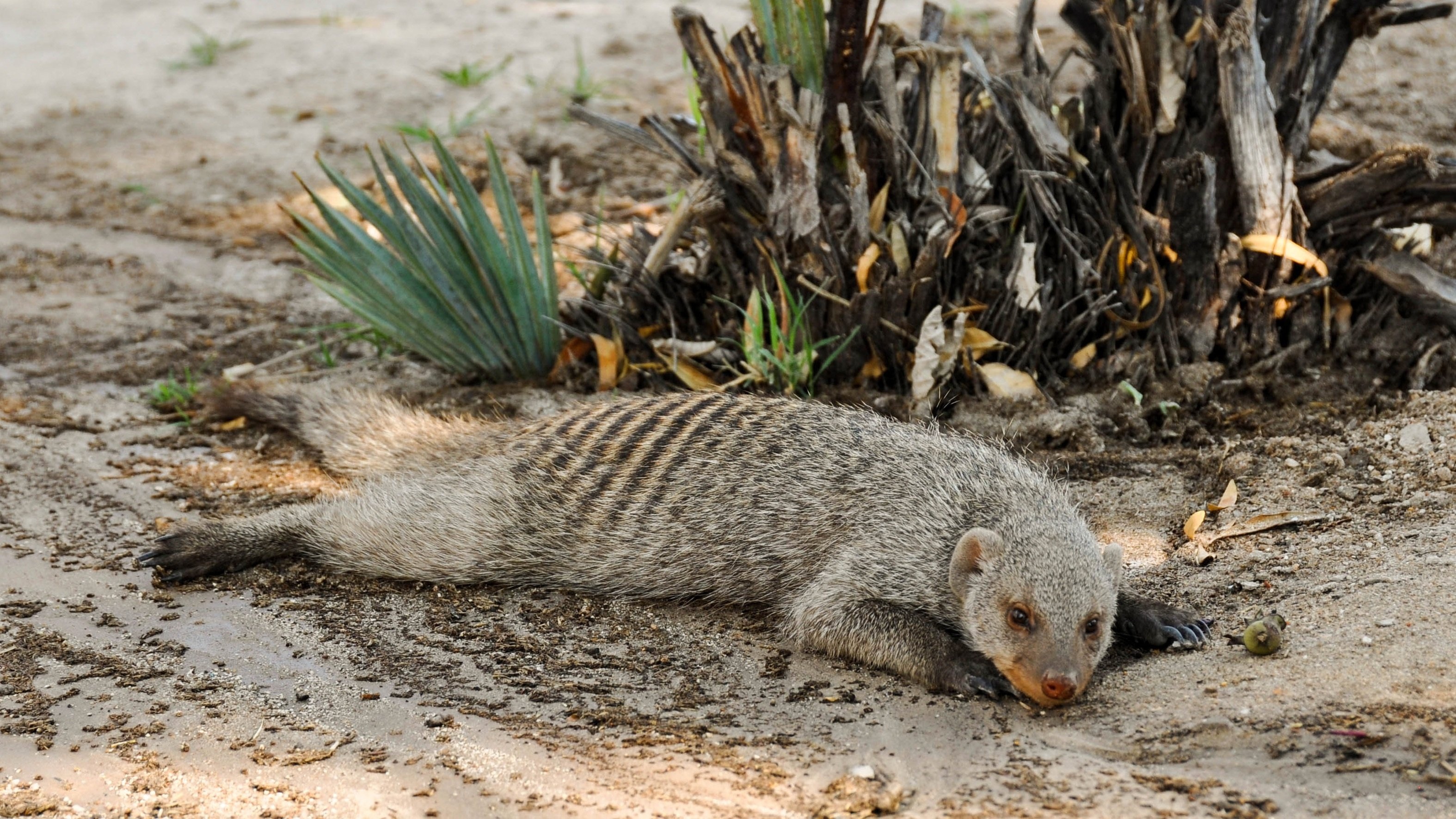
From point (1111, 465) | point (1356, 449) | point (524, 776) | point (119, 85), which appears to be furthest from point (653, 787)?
point (119, 85)

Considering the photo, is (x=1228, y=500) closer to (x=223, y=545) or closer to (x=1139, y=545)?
(x=1139, y=545)

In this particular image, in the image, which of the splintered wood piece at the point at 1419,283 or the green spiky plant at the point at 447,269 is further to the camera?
the green spiky plant at the point at 447,269

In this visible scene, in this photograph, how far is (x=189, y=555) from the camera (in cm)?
303

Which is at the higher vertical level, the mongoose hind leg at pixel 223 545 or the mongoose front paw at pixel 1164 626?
the mongoose front paw at pixel 1164 626

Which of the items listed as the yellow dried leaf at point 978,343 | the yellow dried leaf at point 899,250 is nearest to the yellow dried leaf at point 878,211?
the yellow dried leaf at point 899,250

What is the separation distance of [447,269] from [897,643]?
2.07m

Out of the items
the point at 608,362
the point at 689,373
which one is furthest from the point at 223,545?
the point at 689,373

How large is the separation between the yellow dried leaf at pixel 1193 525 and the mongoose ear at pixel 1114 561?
51cm

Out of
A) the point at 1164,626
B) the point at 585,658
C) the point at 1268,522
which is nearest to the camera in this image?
the point at 1164,626

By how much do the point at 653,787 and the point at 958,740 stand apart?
1.96 feet

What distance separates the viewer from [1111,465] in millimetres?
3369

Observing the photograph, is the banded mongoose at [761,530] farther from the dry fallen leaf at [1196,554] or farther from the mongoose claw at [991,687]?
the dry fallen leaf at [1196,554]

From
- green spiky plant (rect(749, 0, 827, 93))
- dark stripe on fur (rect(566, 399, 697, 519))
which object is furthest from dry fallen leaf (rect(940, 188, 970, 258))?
dark stripe on fur (rect(566, 399, 697, 519))

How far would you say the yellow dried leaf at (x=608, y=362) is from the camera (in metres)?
3.97
